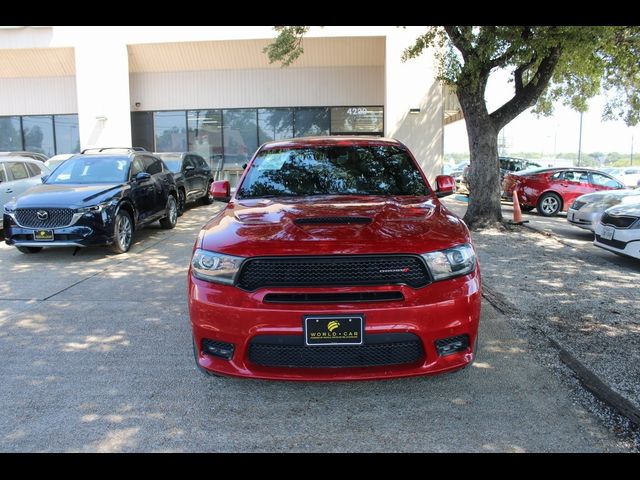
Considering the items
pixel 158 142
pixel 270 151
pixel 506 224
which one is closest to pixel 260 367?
pixel 270 151

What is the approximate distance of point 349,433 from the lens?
3100 millimetres

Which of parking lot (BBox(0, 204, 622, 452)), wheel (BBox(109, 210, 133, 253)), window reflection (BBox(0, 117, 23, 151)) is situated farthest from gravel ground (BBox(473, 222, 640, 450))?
window reflection (BBox(0, 117, 23, 151))

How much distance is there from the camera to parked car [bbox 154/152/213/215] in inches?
506

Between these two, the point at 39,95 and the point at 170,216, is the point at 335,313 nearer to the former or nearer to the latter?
the point at 170,216

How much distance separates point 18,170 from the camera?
10.9 metres

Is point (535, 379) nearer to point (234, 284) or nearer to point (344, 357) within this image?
point (344, 357)

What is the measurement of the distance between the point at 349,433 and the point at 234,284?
3.71 ft

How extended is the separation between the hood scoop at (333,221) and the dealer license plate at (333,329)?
2.35 feet

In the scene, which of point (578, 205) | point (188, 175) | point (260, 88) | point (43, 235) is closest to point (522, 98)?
point (578, 205)

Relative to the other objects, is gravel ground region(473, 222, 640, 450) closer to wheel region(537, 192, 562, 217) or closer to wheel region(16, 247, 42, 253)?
wheel region(537, 192, 562, 217)

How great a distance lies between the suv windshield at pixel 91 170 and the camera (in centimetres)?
911

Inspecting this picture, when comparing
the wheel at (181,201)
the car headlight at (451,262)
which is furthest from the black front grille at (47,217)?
the car headlight at (451,262)

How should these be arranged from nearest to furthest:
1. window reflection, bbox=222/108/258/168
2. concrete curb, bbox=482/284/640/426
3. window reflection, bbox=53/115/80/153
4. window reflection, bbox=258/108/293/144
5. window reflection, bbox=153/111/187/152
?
concrete curb, bbox=482/284/640/426 → window reflection, bbox=258/108/293/144 → window reflection, bbox=222/108/258/168 → window reflection, bbox=153/111/187/152 → window reflection, bbox=53/115/80/153

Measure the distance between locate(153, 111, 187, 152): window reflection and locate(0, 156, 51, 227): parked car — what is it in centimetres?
989
